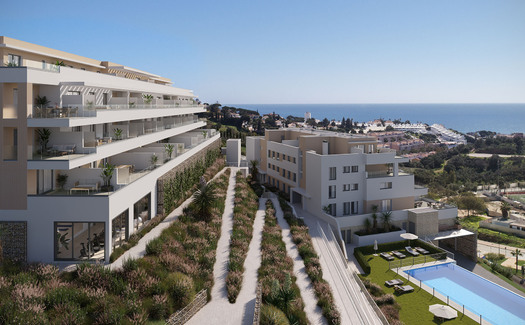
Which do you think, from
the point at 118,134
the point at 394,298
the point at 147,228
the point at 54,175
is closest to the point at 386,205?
the point at 394,298

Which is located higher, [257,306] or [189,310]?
[189,310]

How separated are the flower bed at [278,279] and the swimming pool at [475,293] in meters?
13.1

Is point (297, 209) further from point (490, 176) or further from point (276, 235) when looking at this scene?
point (490, 176)

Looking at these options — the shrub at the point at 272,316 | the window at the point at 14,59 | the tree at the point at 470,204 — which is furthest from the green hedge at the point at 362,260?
the tree at the point at 470,204

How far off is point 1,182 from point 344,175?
2875 cm

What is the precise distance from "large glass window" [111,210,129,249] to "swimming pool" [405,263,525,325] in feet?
75.2

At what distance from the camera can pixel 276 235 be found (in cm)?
2723

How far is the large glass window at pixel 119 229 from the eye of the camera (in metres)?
20.0

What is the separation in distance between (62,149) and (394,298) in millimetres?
22513

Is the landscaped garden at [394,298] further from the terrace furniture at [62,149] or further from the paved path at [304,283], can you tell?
the terrace furniture at [62,149]

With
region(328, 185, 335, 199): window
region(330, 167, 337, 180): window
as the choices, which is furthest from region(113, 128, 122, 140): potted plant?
region(328, 185, 335, 199): window

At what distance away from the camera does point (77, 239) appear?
1841 centimetres

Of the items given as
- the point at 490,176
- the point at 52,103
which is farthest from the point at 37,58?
the point at 490,176

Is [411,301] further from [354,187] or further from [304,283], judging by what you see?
[354,187]
